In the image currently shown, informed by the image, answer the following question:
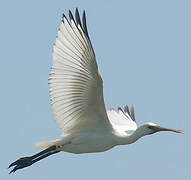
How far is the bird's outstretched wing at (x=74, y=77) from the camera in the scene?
11.2 metres

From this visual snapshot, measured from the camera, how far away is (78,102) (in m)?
11.9

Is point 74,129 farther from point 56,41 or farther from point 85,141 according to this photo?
point 56,41

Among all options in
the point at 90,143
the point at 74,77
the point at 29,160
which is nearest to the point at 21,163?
the point at 29,160

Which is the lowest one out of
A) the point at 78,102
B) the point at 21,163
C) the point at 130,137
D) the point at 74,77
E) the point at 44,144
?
the point at 21,163

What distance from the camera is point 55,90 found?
11547 mm

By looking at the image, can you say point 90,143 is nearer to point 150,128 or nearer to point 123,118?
point 150,128

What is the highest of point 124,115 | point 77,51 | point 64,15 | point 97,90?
point 64,15

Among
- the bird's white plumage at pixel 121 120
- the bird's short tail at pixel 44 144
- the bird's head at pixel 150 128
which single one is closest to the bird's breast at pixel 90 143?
the bird's short tail at pixel 44 144

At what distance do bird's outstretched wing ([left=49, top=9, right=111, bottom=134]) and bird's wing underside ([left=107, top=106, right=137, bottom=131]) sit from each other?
8.02 feet

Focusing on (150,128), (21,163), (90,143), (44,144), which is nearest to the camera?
(90,143)

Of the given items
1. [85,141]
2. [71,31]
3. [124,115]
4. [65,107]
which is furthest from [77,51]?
[124,115]

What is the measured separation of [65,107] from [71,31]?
167 centimetres

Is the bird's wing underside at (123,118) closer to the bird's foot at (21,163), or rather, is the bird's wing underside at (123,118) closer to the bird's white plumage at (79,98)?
the bird's white plumage at (79,98)

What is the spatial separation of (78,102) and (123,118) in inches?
136
